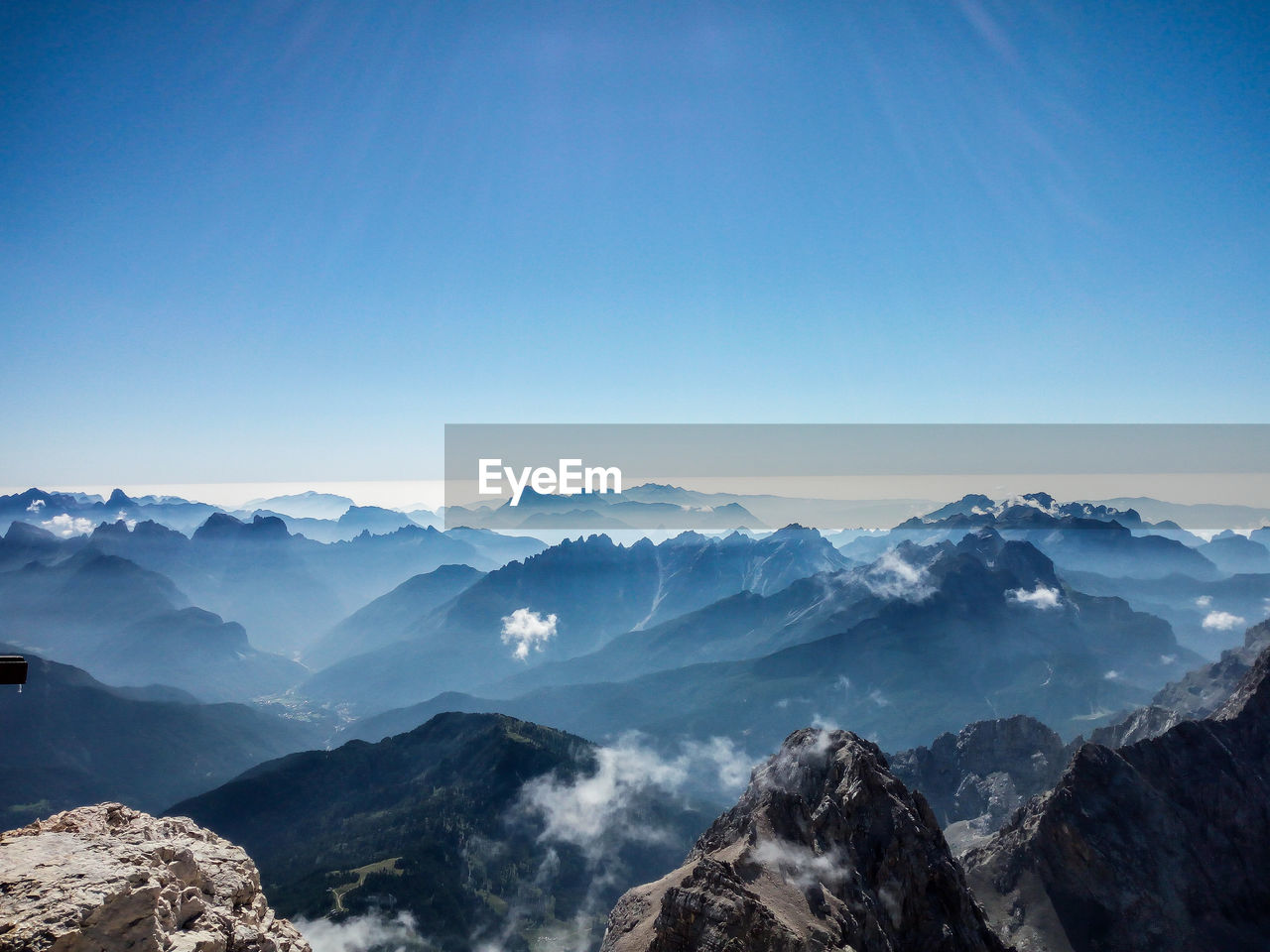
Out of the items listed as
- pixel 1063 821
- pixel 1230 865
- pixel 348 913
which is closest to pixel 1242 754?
pixel 1230 865

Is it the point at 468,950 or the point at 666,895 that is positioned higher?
the point at 666,895

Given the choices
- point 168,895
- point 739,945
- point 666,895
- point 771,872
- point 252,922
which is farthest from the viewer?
point 771,872

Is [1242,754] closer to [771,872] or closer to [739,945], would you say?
[771,872]

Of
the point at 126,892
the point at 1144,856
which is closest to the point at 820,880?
the point at 126,892

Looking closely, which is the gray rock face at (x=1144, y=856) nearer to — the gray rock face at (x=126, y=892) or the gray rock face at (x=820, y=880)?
the gray rock face at (x=820, y=880)

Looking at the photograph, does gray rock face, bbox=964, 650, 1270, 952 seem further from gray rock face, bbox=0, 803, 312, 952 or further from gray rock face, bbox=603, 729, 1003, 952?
gray rock face, bbox=0, 803, 312, 952
